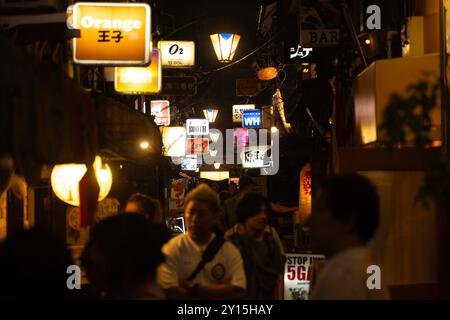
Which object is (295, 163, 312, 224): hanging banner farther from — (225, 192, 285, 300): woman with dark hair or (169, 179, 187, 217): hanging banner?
(169, 179, 187, 217): hanging banner

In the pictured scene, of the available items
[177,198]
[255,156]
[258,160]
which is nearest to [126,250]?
[177,198]

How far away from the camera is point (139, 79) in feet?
50.3

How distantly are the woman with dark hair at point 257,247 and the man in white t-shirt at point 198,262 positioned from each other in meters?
1.14

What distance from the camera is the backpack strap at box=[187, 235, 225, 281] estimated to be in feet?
22.1

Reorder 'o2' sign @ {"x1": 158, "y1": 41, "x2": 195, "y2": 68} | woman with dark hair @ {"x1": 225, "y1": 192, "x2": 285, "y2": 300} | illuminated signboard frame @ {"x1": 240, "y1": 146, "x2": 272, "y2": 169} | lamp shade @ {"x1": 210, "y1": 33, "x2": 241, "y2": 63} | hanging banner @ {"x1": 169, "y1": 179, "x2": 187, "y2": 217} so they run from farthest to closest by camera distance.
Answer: illuminated signboard frame @ {"x1": 240, "y1": 146, "x2": 272, "y2": 169}
hanging banner @ {"x1": 169, "y1": 179, "x2": 187, "y2": 217}
lamp shade @ {"x1": 210, "y1": 33, "x2": 241, "y2": 63}
'o2' sign @ {"x1": 158, "y1": 41, "x2": 195, "y2": 68}
woman with dark hair @ {"x1": 225, "y1": 192, "x2": 285, "y2": 300}

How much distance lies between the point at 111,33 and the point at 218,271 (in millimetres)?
4970

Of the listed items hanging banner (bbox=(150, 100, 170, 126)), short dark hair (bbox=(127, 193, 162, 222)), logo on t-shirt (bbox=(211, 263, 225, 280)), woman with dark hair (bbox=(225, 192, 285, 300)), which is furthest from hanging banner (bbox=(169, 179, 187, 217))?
logo on t-shirt (bbox=(211, 263, 225, 280))

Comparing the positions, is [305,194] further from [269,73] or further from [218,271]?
[218,271]

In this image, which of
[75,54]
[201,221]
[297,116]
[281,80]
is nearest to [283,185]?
[281,80]

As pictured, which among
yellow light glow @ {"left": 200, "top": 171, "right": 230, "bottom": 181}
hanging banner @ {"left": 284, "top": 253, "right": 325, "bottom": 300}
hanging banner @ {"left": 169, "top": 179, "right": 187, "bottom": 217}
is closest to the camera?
hanging banner @ {"left": 284, "top": 253, "right": 325, "bottom": 300}

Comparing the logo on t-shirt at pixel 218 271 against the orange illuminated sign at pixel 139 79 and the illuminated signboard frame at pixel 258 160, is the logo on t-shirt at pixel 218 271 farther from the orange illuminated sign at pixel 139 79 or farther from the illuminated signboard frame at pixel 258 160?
the illuminated signboard frame at pixel 258 160

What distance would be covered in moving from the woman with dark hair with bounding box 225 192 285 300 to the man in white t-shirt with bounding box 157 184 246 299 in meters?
1.14

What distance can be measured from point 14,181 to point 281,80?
70.5 feet

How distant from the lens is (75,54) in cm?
997
